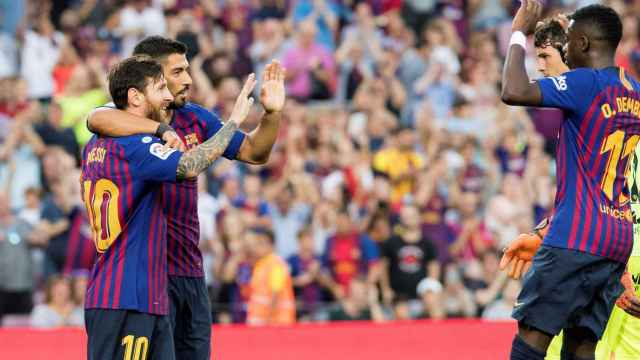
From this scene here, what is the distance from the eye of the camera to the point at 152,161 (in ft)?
18.6

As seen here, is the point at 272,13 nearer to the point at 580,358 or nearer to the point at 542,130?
the point at 542,130

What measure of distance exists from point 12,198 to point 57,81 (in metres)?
1.81

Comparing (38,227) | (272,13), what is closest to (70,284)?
(38,227)

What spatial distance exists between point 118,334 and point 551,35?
242cm

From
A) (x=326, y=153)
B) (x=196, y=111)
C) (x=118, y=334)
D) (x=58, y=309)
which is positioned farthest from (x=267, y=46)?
(x=118, y=334)

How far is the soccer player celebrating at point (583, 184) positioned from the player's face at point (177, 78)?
1572 mm

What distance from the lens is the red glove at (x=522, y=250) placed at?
644 centimetres

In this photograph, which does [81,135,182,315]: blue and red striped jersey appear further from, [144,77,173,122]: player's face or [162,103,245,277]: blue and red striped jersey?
[162,103,245,277]: blue and red striped jersey

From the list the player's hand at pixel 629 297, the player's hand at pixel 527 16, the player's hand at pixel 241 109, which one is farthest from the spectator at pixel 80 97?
the player's hand at pixel 527 16

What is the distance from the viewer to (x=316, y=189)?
1288cm

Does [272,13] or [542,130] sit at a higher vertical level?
[272,13]

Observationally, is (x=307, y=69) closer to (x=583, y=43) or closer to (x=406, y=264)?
(x=406, y=264)

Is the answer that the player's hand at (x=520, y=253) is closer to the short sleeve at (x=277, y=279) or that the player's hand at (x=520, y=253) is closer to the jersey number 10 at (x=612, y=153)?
the jersey number 10 at (x=612, y=153)

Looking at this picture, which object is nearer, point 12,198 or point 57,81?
point 12,198
